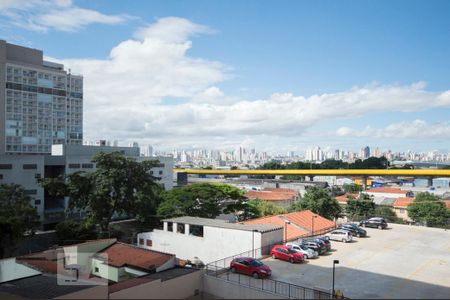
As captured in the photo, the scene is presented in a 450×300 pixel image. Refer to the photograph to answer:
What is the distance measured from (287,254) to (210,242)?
17.6 ft

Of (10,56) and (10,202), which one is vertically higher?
(10,56)

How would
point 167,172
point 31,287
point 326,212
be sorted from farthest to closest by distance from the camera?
1. point 167,172
2. point 326,212
3. point 31,287

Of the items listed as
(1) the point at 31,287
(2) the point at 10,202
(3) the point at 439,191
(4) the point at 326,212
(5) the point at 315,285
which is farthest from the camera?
(3) the point at 439,191

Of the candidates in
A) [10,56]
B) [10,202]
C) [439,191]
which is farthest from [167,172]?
[439,191]

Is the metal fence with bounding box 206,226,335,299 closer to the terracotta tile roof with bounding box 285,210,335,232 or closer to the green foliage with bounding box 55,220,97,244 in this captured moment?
the terracotta tile roof with bounding box 285,210,335,232

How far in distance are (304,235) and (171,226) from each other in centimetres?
885

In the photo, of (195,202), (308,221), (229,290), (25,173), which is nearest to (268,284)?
(229,290)

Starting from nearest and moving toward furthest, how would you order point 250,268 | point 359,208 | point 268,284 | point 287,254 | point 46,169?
1. point 268,284
2. point 250,268
3. point 287,254
4. point 359,208
5. point 46,169

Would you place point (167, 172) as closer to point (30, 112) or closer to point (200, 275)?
point (30, 112)

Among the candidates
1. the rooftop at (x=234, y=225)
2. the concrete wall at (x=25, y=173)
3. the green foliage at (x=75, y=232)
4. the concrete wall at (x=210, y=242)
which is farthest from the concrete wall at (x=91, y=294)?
the concrete wall at (x=25, y=173)

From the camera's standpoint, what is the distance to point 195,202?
34.7 metres

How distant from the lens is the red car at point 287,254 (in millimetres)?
19312

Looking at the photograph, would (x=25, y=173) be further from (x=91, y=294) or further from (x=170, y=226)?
(x=91, y=294)

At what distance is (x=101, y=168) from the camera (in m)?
31.0
